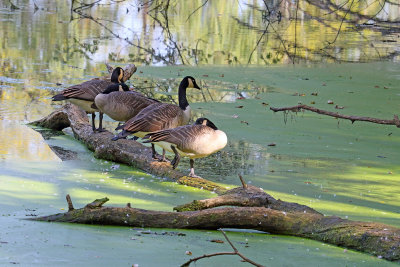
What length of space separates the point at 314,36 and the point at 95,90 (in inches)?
637

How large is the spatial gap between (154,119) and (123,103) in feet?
3.32

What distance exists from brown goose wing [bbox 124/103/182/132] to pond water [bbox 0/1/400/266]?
0.52 m

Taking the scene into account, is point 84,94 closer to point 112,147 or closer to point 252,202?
point 112,147

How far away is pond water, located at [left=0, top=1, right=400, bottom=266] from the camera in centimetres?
451

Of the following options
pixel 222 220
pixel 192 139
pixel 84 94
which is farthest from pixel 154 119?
pixel 222 220

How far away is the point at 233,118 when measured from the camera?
10.6m

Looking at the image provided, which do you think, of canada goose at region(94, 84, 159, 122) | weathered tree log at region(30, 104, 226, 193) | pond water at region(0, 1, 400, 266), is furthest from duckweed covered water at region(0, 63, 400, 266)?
canada goose at region(94, 84, 159, 122)

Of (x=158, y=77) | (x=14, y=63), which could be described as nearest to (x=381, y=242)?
(x=158, y=77)

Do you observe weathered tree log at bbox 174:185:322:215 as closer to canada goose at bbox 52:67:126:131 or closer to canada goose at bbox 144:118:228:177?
canada goose at bbox 144:118:228:177

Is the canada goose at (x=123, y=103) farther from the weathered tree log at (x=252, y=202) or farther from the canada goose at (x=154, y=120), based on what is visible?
the weathered tree log at (x=252, y=202)

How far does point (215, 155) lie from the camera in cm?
845

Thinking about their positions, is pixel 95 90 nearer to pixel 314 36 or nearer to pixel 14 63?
pixel 14 63

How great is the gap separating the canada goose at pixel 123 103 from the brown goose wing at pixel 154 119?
578 millimetres

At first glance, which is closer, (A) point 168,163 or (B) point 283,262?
(B) point 283,262
